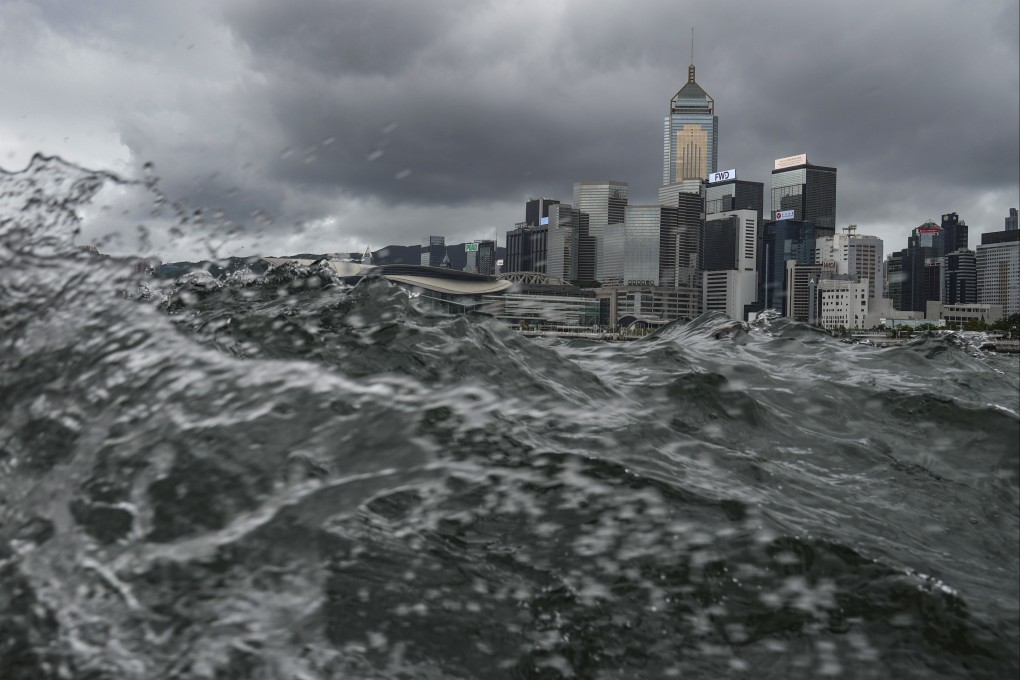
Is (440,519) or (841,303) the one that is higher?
(841,303)

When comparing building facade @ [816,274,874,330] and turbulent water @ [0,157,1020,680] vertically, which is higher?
building facade @ [816,274,874,330]

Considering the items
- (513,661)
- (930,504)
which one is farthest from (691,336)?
(513,661)

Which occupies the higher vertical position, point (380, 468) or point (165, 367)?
point (165, 367)

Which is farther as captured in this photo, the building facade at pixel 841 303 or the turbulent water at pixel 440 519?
the building facade at pixel 841 303

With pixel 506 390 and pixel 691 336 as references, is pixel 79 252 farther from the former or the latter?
pixel 691 336

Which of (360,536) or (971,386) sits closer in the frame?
(360,536)

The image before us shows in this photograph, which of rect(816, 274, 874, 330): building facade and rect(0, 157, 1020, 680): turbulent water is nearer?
rect(0, 157, 1020, 680): turbulent water

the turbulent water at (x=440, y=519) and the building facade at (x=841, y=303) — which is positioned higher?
the building facade at (x=841, y=303)

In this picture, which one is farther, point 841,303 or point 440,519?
point 841,303
